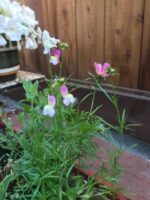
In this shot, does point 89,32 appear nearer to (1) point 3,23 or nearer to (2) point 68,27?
(2) point 68,27

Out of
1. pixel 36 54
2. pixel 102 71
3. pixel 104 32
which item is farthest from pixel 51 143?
pixel 36 54

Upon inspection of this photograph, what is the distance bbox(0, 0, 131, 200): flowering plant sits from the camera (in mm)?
538

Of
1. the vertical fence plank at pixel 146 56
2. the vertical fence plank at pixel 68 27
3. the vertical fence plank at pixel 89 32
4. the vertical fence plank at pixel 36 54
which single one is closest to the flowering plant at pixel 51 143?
the vertical fence plank at pixel 146 56

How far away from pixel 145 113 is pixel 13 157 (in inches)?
31.6

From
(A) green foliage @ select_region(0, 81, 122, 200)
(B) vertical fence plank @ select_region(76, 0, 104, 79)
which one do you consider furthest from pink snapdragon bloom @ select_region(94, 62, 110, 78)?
(B) vertical fence plank @ select_region(76, 0, 104, 79)

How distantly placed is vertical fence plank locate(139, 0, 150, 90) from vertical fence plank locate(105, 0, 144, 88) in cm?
3

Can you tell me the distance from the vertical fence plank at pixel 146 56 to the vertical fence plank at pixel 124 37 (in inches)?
1.1

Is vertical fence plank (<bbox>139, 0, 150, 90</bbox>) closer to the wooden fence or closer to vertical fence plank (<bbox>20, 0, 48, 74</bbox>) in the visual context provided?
the wooden fence

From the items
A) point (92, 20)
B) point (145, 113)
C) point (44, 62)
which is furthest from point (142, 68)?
point (44, 62)

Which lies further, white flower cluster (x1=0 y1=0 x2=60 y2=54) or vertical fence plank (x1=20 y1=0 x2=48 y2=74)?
vertical fence plank (x1=20 y1=0 x2=48 y2=74)

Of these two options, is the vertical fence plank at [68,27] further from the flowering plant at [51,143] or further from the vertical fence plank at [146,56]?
the flowering plant at [51,143]

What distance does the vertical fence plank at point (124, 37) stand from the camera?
1375 mm

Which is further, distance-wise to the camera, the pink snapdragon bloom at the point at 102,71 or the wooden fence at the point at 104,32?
the wooden fence at the point at 104,32

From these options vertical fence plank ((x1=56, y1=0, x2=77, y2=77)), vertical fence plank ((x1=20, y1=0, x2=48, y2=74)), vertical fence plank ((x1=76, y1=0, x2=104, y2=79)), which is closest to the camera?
vertical fence plank ((x1=76, y1=0, x2=104, y2=79))
